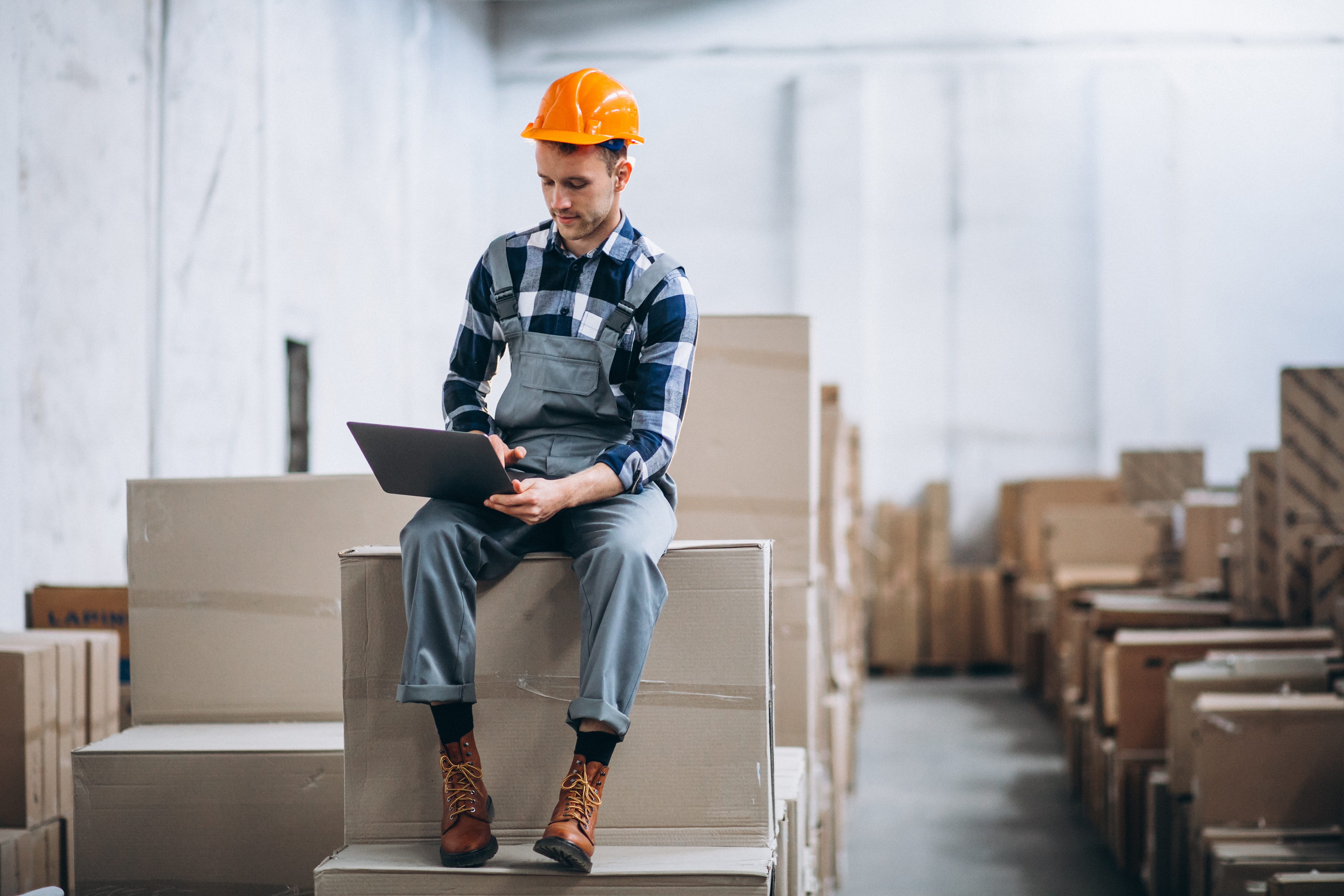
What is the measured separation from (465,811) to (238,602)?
36.5 inches

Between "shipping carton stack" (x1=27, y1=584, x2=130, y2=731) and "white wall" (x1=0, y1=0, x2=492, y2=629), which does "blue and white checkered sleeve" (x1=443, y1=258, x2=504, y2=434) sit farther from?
"white wall" (x1=0, y1=0, x2=492, y2=629)

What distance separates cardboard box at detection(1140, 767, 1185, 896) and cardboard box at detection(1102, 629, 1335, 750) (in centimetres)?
30

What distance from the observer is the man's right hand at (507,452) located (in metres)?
1.63

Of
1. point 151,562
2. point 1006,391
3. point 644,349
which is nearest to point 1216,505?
point 1006,391

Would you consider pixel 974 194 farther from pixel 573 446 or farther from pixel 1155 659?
pixel 573 446

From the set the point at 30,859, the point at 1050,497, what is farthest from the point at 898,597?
the point at 30,859

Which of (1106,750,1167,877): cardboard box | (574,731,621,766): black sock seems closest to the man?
(574,731,621,766): black sock

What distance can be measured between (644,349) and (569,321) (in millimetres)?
122

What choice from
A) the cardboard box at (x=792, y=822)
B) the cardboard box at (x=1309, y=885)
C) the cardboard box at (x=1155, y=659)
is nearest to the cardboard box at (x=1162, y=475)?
the cardboard box at (x=1155, y=659)

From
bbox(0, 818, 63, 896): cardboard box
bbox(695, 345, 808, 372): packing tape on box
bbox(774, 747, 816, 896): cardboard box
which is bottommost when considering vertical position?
bbox(0, 818, 63, 896): cardboard box

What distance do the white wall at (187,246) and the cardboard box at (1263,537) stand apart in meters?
3.66

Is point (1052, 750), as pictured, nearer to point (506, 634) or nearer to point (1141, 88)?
point (506, 634)

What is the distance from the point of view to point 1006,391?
8.05 meters

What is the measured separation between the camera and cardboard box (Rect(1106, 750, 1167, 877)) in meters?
3.52
